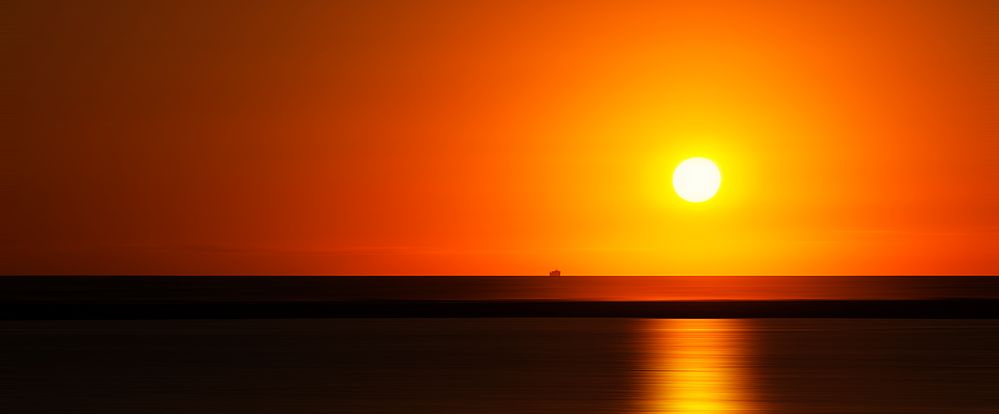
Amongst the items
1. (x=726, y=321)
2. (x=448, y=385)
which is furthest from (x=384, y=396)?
(x=726, y=321)

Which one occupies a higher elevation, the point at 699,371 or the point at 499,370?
the point at 499,370

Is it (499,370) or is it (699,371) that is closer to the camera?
(699,371)

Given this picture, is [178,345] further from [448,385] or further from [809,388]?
[809,388]

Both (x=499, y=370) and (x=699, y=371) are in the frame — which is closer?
(x=699, y=371)

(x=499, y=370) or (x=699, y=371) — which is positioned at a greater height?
(x=499, y=370)

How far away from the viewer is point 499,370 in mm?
18312

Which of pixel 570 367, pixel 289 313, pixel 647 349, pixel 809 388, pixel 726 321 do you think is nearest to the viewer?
pixel 809 388

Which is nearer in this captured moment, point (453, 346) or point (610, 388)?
point (610, 388)

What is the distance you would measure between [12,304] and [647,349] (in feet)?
60.9

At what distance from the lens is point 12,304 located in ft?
113

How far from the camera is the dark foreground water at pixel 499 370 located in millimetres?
14273

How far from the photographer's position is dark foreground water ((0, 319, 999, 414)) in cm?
1427

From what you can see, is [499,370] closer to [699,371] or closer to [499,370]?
[499,370]

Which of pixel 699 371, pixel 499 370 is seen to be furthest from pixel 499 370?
pixel 699 371
